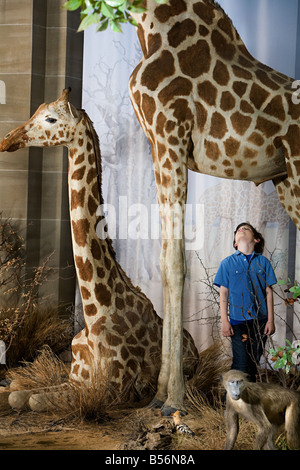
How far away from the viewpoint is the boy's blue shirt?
11.2 feet

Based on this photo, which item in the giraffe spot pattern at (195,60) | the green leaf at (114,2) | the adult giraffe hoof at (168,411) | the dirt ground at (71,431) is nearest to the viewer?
the green leaf at (114,2)

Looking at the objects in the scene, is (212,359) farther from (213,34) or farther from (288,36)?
(288,36)

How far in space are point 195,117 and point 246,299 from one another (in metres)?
1.07

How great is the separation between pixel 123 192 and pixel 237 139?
2.16 meters

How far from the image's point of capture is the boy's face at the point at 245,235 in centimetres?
352

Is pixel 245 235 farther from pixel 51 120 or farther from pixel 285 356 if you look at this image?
pixel 51 120

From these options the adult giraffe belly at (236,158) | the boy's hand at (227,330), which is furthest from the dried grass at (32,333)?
the adult giraffe belly at (236,158)

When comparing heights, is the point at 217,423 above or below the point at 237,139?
below

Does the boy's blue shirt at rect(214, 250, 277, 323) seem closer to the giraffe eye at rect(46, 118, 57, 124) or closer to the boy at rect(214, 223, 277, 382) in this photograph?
the boy at rect(214, 223, 277, 382)

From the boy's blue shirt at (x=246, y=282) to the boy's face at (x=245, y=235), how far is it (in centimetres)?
7

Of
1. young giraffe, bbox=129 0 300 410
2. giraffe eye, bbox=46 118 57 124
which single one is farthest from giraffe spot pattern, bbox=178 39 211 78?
giraffe eye, bbox=46 118 57 124

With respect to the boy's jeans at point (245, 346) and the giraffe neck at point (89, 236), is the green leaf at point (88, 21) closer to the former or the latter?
the giraffe neck at point (89, 236)
